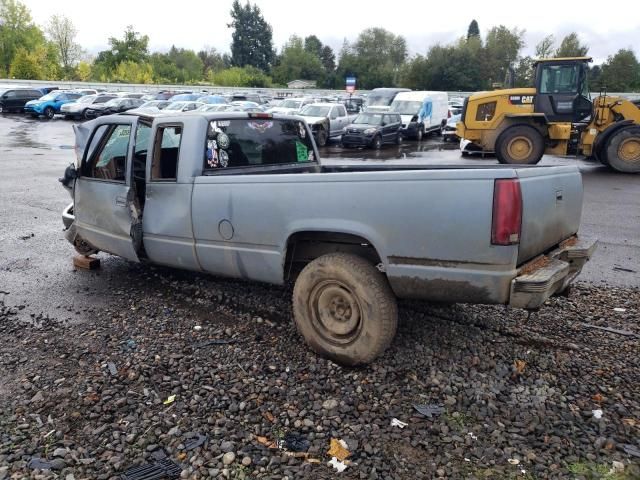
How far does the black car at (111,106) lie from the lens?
112 feet

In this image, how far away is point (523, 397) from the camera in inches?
137

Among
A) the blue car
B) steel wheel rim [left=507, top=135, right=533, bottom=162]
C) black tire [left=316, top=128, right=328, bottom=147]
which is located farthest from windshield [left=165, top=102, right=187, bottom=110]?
steel wheel rim [left=507, top=135, right=533, bottom=162]

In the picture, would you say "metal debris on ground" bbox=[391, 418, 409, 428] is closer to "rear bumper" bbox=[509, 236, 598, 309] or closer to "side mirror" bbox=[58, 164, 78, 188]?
"rear bumper" bbox=[509, 236, 598, 309]

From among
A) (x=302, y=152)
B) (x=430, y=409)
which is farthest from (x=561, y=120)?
(x=430, y=409)

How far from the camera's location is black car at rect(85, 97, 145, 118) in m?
34.2

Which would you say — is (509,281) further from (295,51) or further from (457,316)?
(295,51)

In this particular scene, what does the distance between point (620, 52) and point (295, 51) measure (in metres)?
58.0

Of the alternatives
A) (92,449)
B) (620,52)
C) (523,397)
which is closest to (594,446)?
(523,397)

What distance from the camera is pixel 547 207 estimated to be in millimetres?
3674

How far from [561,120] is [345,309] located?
1413 centimetres

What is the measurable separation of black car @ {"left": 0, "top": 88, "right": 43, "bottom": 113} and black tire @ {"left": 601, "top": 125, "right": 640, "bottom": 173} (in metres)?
38.8

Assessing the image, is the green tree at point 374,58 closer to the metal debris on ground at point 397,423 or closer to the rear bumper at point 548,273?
the rear bumper at point 548,273

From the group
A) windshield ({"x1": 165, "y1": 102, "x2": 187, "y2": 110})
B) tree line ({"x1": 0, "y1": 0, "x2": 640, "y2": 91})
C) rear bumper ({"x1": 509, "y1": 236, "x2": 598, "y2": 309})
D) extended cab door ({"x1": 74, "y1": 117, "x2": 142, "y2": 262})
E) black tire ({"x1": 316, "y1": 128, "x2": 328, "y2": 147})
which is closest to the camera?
rear bumper ({"x1": 509, "y1": 236, "x2": 598, "y2": 309})

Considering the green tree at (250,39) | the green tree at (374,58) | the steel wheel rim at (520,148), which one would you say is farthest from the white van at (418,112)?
the green tree at (250,39)
